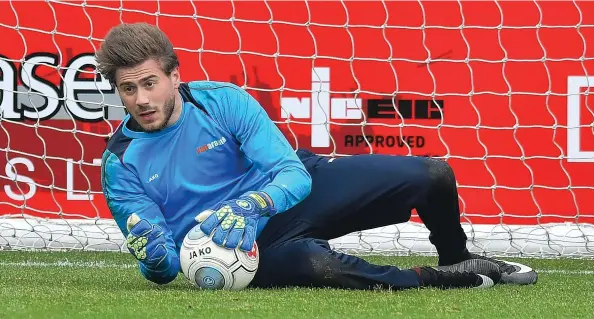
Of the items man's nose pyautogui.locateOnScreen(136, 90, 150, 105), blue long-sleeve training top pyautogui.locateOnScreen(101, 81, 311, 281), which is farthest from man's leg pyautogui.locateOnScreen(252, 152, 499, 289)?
man's nose pyautogui.locateOnScreen(136, 90, 150, 105)

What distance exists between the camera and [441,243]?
14.6 ft

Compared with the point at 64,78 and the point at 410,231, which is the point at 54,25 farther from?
the point at 410,231

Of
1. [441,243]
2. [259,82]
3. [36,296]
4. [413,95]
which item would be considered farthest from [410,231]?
[36,296]

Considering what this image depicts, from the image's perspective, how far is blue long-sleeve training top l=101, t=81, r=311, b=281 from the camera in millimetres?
4133

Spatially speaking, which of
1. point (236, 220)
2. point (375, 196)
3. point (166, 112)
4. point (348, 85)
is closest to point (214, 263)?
point (236, 220)

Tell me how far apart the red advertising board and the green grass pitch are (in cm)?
204

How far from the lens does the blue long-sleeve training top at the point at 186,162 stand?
4.13 m

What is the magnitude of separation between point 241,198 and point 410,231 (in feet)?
9.02

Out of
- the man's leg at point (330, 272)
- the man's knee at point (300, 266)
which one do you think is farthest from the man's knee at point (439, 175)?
the man's knee at point (300, 266)

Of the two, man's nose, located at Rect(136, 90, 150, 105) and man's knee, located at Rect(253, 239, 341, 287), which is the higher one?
man's nose, located at Rect(136, 90, 150, 105)

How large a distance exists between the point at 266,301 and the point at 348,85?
3349 millimetres

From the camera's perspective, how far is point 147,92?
13.2 feet

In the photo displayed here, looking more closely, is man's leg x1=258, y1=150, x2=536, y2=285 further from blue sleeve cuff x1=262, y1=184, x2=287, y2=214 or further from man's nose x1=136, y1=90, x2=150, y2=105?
man's nose x1=136, y1=90, x2=150, y2=105

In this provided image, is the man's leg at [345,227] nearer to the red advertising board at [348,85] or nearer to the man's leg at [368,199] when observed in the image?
the man's leg at [368,199]
